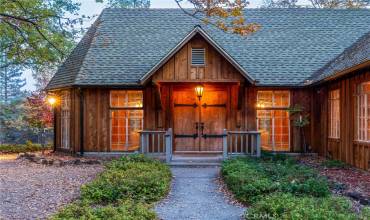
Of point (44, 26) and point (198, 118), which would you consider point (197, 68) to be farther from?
point (44, 26)

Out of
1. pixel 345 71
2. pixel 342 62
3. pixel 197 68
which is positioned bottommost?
pixel 345 71

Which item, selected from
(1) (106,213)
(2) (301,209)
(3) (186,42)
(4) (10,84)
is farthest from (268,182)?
(4) (10,84)

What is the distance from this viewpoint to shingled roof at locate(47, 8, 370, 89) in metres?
16.1

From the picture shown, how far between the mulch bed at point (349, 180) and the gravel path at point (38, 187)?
551cm

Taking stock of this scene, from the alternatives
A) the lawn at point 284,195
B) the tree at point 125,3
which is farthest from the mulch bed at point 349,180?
the tree at point 125,3

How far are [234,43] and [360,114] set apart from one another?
706 cm

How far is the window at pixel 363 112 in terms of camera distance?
11.6 m

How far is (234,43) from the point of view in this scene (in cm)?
1781

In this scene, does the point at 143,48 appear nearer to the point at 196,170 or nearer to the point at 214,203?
the point at 196,170

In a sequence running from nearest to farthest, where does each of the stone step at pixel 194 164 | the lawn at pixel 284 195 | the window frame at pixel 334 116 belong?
the lawn at pixel 284 195 < the stone step at pixel 194 164 < the window frame at pixel 334 116

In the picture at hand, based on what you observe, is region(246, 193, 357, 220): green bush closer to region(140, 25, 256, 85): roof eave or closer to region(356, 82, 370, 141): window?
region(356, 82, 370, 141): window

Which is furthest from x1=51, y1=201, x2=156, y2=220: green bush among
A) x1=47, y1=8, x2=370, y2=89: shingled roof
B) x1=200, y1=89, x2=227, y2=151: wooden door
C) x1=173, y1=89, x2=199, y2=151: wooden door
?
x1=200, y1=89, x2=227, y2=151: wooden door

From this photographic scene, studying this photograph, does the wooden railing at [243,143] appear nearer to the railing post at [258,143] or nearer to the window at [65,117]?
the railing post at [258,143]

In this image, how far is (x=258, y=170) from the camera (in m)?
10.8
